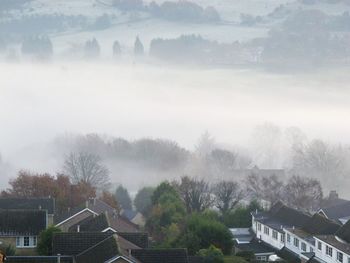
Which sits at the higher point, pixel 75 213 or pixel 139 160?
pixel 75 213

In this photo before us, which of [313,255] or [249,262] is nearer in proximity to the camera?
[249,262]

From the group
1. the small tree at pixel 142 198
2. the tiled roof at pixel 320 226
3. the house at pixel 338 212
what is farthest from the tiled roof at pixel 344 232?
the small tree at pixel 142 198

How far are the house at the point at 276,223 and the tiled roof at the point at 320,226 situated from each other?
374mm

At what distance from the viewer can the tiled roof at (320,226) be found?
18469 mm

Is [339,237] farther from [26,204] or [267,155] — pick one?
[267,155]

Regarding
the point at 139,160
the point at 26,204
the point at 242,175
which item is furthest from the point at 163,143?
the point at 26,204

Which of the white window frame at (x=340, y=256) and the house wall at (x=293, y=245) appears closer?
the white window frame at (x=340, y=256)

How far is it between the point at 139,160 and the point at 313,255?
26.3 m

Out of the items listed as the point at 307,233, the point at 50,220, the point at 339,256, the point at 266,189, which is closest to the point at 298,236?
the point at 307,233

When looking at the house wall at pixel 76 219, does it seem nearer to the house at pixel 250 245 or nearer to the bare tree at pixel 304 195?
the house at pixel 250 245

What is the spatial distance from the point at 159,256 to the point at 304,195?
15.1 m

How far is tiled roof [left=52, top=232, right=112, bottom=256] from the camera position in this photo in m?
13.4

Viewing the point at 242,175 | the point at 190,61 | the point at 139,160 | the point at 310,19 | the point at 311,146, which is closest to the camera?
the point at 242,175

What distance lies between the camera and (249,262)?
1583cm
